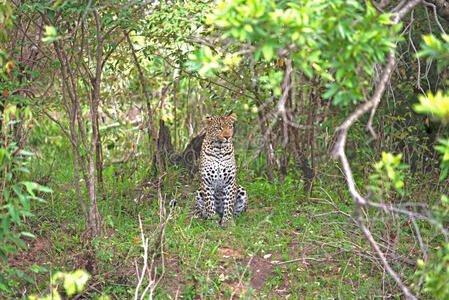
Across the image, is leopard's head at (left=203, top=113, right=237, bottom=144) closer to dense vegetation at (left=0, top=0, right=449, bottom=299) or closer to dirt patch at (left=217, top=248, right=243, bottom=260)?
dense vegetation at (left=0, top=0, right=449, bottom=299)

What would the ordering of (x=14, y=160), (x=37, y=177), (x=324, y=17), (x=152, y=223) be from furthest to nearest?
(x=37, y=177) < (x=152, y=223) < (x=14, y=160) < (x=324, y=17)

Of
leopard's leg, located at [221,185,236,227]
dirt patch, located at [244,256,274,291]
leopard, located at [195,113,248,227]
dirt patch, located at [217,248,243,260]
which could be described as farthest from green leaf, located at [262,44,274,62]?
leopard's leg, located at [221,185,236,227]

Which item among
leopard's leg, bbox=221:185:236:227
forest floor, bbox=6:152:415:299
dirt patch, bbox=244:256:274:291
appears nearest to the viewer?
forest floor, bbox=6:152:415:299

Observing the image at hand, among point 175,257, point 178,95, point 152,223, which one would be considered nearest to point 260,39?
point 175,257

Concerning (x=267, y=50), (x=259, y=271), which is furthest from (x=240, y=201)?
(x=267, y=50)

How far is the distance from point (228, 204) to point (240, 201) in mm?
267

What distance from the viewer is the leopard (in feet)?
25.1

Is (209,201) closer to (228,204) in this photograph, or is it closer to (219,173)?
(228,204)

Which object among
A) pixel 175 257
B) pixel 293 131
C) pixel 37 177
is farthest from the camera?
pixel 293 131

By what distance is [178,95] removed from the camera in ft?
32.5

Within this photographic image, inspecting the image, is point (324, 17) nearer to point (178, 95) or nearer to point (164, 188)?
point (164, 188)

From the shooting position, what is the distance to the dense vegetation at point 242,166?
145 inches

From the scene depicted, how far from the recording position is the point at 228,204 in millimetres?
7582

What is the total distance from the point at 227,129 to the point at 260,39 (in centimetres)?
387
